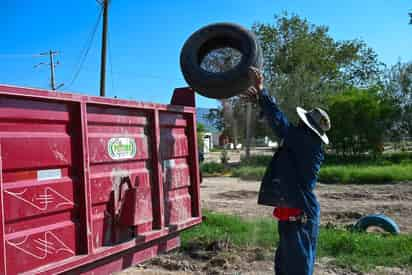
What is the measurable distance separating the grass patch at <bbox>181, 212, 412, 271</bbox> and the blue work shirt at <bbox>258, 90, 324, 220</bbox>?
7.57ft

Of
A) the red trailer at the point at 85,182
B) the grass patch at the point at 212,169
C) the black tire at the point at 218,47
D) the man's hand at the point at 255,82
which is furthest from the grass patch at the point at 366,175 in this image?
the red trailer at the point at 85,182

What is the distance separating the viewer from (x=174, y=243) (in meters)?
4.83

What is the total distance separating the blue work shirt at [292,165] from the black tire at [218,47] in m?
0.31

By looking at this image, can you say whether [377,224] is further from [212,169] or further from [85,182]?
[212,169]

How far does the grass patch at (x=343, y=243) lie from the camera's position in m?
6.75

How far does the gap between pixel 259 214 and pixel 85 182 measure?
8695 mm

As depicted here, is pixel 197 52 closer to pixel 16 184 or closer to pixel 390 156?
pixel 16 184

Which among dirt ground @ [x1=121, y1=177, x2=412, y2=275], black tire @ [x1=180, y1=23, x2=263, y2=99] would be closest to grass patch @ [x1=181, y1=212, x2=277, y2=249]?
dirt ground @ [x1=121, y1=177, x2=412, y2=275]

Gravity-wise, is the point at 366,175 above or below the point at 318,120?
below

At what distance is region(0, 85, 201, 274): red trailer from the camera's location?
295cm

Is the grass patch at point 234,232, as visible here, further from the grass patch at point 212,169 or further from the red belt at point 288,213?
the grass patch at point 212,169

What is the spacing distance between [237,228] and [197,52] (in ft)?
14.8

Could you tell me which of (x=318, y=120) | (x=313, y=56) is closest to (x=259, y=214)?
(x=318, y=120)

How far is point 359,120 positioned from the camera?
29469 millimetres
